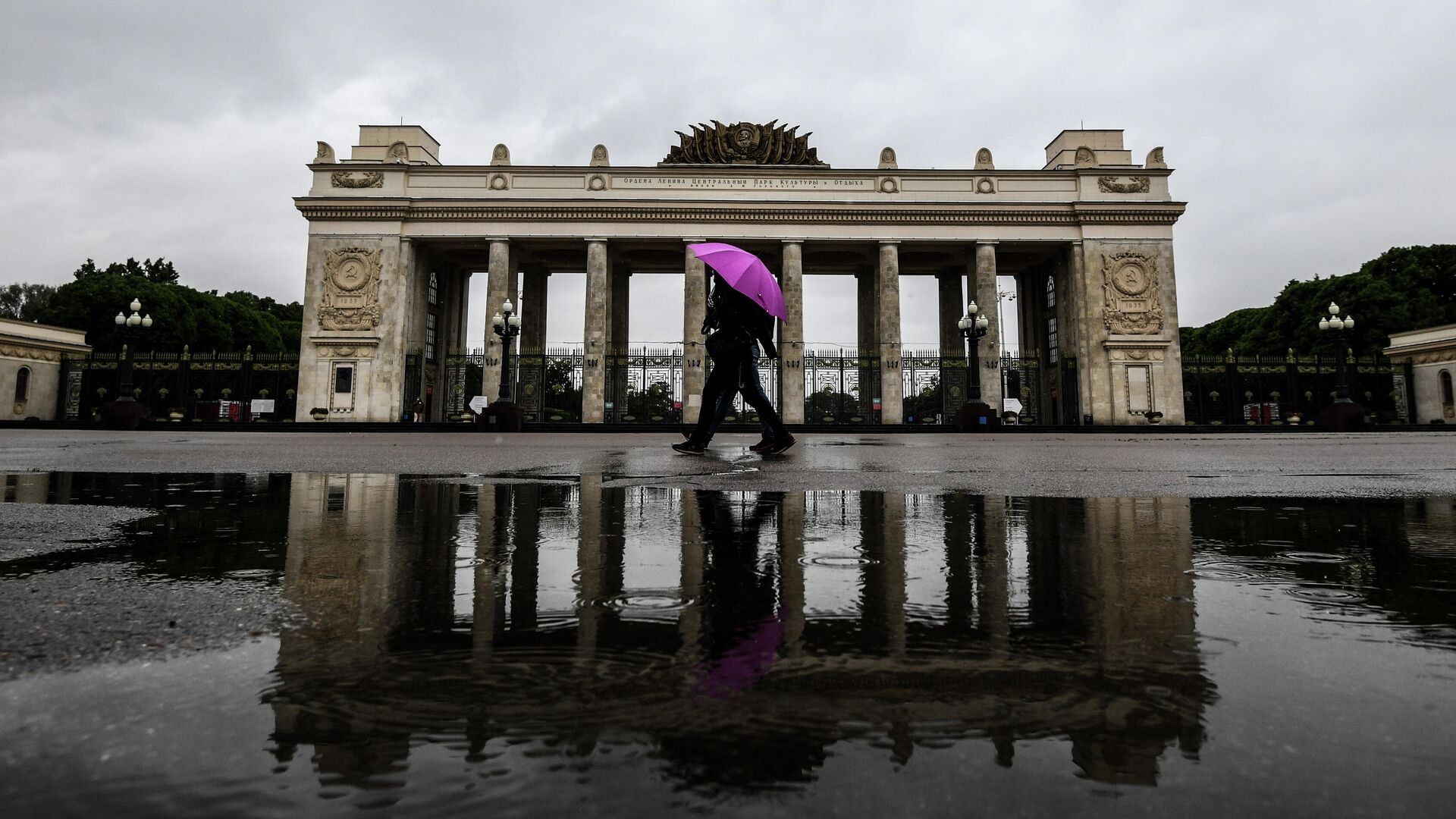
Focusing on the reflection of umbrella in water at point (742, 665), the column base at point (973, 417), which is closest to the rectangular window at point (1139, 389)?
the column base at point (973, 417)

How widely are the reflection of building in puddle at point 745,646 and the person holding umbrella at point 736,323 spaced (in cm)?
457

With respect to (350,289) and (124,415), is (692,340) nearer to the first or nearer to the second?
(350,289)

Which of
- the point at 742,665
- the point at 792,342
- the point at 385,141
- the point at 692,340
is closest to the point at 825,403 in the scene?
the point at 792,342

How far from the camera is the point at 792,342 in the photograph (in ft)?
95.1

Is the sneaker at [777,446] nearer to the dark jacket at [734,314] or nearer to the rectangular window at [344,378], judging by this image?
the dark jacket at [734,314]

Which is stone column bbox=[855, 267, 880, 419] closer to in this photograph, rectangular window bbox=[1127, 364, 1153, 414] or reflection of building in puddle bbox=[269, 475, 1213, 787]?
rectangular window bbox=[1127, 364, 1153, 414]

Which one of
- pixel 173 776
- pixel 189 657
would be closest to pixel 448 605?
pixel 189 657

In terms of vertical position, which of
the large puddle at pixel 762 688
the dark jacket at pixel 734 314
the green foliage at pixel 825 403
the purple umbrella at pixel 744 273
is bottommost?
the large puddle at pixel 762 688

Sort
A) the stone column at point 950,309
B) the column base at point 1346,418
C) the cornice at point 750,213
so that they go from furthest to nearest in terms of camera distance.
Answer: the stone column at point 950,309
the cornice at point 750,213
the column base at point 1346,418

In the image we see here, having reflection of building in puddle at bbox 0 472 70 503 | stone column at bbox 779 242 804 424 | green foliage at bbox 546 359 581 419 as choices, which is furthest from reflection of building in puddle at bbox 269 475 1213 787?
green foliage at bbox 546 359 581 419

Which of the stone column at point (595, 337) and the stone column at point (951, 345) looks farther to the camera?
the stone column at point (951, 345)

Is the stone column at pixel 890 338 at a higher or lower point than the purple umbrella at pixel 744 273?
higher

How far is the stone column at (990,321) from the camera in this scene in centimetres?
2859

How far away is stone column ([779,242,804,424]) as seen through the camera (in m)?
28.1
